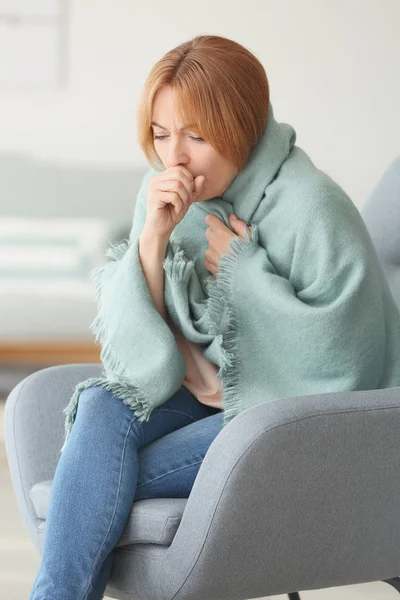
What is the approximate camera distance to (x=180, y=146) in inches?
60.3

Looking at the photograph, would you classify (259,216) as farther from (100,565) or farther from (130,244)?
(100,565)

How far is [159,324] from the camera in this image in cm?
154

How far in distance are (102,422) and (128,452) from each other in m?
0.06

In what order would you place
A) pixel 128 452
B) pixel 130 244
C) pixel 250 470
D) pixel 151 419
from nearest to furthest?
pixel 250 470 → pixel 128 452 → pixel 151 419 → pixel 130 244

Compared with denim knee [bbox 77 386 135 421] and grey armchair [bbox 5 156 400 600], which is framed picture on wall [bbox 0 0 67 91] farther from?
grey armchair [bbox 5 156 400 600]

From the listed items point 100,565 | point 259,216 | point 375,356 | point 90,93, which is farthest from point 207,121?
point 90,93

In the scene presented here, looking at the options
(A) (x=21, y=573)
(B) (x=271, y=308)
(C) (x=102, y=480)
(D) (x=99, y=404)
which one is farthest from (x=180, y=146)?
(A) (x=21, y=573)

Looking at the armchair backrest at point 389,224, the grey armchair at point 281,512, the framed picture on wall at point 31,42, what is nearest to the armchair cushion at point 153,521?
the grey armchair at point 281,512

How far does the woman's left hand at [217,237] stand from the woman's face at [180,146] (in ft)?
0.29

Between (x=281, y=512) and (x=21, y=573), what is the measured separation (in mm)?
1194

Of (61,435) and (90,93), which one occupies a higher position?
(90,93)

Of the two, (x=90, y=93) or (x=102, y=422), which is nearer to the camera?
(x=102, y=422)

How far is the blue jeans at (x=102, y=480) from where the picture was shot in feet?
4.36

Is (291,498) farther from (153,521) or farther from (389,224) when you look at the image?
(389,224)
